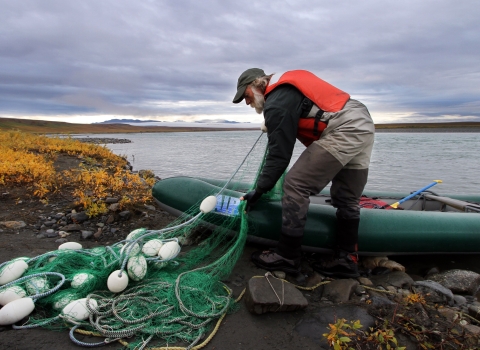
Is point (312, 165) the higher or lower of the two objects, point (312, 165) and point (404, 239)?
the higher

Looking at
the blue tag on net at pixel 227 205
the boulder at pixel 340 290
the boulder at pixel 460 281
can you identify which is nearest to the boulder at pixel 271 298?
the boulder at pixel 340 290

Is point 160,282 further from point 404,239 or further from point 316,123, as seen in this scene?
point 404,239

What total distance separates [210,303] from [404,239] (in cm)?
239

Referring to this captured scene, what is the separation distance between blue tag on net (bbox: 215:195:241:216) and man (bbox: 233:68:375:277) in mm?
565

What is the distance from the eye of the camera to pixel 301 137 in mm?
3525

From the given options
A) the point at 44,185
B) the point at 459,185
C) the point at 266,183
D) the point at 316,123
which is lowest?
the point at 459,185

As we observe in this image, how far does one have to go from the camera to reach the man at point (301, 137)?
317 centimetres

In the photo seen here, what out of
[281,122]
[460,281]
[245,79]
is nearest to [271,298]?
[281,122]

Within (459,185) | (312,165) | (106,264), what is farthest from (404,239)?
(459,185)

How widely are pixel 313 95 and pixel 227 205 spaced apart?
1.54 m

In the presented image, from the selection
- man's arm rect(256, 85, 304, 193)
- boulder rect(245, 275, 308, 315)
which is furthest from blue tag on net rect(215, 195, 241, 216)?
boulder rect(245, 275, 308, 315)

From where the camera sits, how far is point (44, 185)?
220 inches

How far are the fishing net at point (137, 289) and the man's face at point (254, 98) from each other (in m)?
1.06

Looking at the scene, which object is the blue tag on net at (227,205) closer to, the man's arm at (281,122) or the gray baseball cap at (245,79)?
the man's arm at (281,122)
